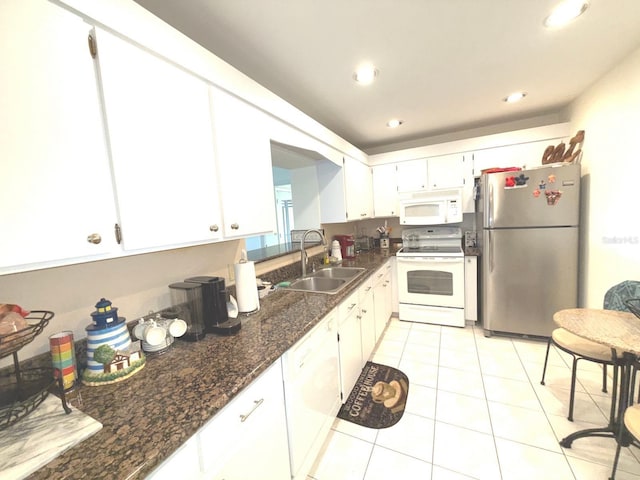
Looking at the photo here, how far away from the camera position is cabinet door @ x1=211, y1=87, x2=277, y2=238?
1.23m

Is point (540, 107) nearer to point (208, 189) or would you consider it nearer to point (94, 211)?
point (208, 189)

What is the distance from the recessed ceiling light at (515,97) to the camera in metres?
2.32

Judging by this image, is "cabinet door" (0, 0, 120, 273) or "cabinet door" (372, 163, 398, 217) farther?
"cabinet door" (372, 163, 398, 217)

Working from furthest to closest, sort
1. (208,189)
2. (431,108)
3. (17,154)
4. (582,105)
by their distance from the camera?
(431,108)
(582,105)
(208,189)
(17,154)

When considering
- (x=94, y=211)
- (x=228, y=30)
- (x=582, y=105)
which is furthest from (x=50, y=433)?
(x=582, y=105)

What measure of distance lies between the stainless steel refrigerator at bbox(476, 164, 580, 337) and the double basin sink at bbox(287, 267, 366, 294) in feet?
4.78

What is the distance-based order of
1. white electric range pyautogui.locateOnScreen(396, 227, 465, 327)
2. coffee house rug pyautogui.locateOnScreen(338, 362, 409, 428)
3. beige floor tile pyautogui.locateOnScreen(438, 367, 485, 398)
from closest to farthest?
coffee house rug pyautogui.locateOnScreen(338, 362, 409, 428) < beige floor tile pyautogui.locateOnScreen(438, 367, 485, 398) < white electric range pyautogui.locateOnScreen(396, 227, 465, 327)

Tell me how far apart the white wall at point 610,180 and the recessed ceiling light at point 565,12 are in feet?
2.65

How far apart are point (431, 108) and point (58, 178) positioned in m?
2.84

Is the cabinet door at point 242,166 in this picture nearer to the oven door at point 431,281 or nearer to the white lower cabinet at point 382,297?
the white lower cabinet at point 382,297

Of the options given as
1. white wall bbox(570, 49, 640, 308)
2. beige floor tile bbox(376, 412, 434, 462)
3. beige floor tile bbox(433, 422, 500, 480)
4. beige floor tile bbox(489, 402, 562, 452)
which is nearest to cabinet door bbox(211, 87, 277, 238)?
beige floor tile bbox(376, 412, 434, 462)

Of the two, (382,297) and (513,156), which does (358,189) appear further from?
(513,156)

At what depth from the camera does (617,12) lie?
1381 mm

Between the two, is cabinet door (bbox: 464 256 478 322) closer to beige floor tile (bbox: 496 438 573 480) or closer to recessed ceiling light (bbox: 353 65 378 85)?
beige floor tile (bbox: 496 438 573 480)
